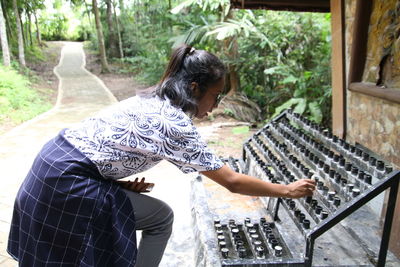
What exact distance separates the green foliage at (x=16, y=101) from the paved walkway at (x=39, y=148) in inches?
13.3

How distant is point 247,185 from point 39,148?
570cm

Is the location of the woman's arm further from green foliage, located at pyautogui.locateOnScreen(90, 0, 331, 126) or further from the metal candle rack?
green foliage, located at pyautogui.locateOnScreen(90, 0, 331, 126)

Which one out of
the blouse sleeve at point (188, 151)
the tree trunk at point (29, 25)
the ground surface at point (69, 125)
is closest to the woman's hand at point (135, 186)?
the blouse sleeve at point (188, 151)

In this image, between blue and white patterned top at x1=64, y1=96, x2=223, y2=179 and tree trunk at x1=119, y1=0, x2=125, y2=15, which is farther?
tree trunk at x1=119, y1=0, x2=125, y2=15

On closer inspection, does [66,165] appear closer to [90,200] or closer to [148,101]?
[90,200]

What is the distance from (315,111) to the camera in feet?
22.6

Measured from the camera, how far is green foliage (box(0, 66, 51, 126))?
901 cm

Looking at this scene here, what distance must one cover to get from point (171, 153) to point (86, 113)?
8849 mm

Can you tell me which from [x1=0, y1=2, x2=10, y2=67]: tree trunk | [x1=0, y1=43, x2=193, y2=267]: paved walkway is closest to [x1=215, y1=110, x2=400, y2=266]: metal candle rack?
[x1=0, y1=43, x2=193, y2=267]: paved walkway

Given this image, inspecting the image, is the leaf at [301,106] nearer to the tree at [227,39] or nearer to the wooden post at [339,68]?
the tree at [227,39]

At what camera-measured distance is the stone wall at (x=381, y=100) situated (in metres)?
3.06

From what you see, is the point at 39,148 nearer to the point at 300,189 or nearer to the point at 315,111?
the point at 315,111

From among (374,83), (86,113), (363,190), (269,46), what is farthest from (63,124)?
(363,190)

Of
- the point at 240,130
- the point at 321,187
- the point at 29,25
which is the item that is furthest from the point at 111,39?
the point at 321,187
